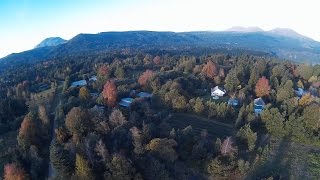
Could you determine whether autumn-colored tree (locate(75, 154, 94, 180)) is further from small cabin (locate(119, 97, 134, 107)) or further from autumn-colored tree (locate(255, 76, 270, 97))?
autumn-colored tree (locate(255, 76, 270, 97))

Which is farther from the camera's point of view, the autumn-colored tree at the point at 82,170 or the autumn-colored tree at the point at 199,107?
the autumn-colored tree at the point at 199,107

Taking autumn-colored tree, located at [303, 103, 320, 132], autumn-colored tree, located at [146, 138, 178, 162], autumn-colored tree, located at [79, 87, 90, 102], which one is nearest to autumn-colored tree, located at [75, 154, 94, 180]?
autumn-colored tree, located at [146, 138, 178, 162]

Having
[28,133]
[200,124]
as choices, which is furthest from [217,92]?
[28,133]

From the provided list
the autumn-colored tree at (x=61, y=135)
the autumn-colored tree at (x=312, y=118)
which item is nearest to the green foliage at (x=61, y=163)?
the autumn-colored tree at (x=61, y=135)

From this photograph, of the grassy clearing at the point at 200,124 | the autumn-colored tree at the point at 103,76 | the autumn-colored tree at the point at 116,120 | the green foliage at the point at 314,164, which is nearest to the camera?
the green foliage at the point at 314,164

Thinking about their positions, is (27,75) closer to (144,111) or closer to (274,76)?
(144,111)

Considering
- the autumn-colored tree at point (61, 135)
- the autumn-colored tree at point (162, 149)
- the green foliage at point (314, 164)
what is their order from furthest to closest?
the autumn-colored tree at point (61, 135), the green foliage at point (314, 164), the autumn-colored tree at point (162, 149)

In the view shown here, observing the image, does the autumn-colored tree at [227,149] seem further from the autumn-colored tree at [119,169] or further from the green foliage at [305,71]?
the green foliage at [305,71]
